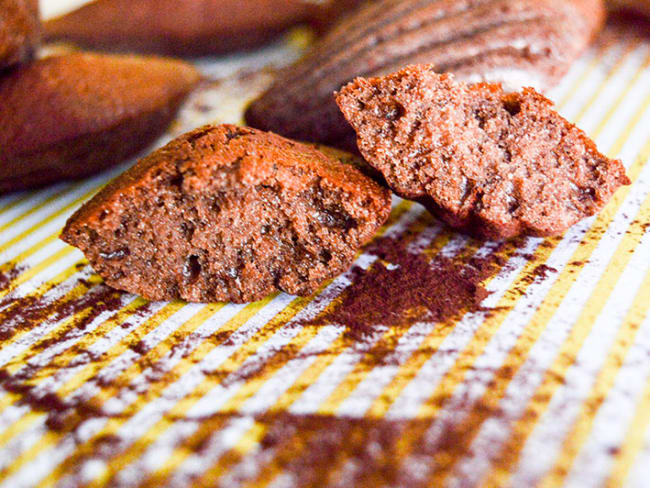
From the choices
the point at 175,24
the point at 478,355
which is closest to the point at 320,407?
the point at 478,355

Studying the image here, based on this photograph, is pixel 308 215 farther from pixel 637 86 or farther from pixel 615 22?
pixel 615 22

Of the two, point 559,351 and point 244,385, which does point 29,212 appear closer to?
point 244,385

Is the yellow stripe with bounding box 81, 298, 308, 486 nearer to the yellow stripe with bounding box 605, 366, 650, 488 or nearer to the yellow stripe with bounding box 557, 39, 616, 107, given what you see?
the yellow stripe with bounding box 605, 366, 650, 488

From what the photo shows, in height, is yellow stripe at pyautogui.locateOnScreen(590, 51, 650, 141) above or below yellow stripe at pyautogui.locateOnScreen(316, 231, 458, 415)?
above

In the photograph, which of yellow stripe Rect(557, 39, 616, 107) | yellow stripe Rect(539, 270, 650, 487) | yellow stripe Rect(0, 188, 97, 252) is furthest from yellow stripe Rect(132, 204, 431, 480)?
yellow stripe Rect(557, 39, 616, 107)

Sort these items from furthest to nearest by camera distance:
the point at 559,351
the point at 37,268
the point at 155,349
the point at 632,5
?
the point at 632,5 < the point at 37,268 < the point at 155,349 < the point at 559,351

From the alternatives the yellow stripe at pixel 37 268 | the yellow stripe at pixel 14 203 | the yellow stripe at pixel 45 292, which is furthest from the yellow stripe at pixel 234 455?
the yellow stripe at pixel 14 203
